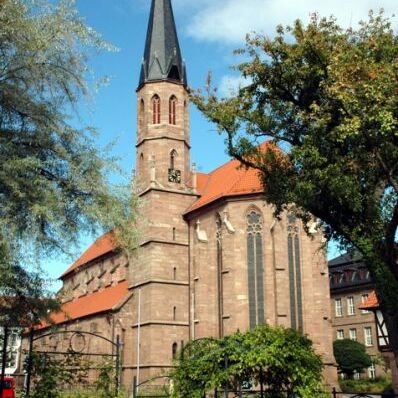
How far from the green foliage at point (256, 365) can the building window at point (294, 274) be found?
19.4 m

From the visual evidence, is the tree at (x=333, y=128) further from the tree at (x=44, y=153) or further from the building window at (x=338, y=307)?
the building window at (x=338, y=307)

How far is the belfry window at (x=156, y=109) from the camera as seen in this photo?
3616cm

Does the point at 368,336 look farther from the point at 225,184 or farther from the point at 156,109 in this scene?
the point at 156,109

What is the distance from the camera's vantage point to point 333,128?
13070mm

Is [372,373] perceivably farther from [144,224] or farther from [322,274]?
[144,224]

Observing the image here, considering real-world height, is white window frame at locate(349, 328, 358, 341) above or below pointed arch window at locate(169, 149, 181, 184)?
below

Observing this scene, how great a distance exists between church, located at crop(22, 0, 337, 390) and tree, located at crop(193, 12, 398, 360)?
1243 cm

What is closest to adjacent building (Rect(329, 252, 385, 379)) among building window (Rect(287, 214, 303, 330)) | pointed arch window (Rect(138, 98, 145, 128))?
building window (Rect(287, 214, 303, 330))

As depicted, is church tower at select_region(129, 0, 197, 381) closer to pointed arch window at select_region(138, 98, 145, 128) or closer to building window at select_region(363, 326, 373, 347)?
pointed arch window at select_region(138, 98, 145, 128)

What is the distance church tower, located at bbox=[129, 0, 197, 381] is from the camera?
31750 millimetres

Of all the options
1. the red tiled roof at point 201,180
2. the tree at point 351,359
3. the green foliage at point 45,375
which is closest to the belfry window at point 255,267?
the red tiled roof at point 201,180

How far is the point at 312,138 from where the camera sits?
13.1m

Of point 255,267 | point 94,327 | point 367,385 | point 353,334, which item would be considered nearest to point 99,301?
point 94,327

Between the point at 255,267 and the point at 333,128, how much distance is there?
17792 mm
